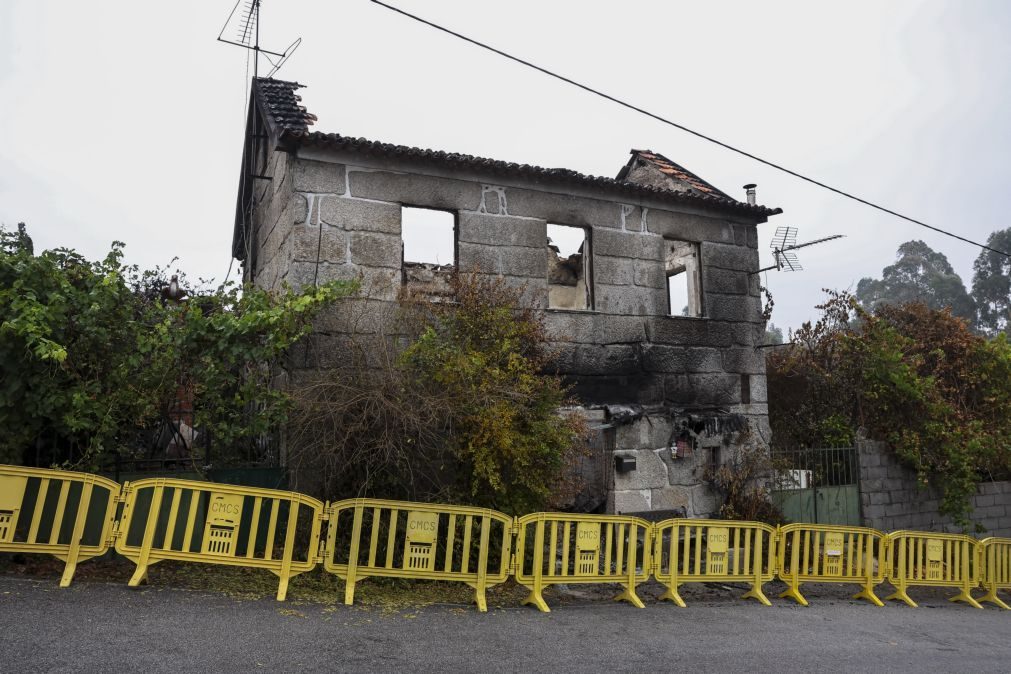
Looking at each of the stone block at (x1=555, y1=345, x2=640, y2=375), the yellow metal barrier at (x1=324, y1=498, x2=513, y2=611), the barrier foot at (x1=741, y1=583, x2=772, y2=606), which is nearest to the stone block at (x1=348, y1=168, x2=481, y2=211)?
the stone block at (x1=555, y1=345, x2=640, y2=375)

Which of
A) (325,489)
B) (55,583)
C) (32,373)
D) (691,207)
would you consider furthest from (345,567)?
(691,207)

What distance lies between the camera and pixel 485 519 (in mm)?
7090

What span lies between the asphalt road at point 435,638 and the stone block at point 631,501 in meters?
3.19

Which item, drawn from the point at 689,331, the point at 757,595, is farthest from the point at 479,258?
the point at 757,595

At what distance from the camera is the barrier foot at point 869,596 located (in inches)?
347

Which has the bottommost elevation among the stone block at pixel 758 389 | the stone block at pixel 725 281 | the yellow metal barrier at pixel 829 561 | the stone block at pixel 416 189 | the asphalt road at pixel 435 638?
the asphalt road at pixel 435 638

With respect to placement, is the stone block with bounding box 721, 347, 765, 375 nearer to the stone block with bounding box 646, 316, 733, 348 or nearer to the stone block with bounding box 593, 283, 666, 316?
the stone block with bounding box 646, 316, 733, 348

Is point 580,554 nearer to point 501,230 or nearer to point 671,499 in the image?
point 671,499

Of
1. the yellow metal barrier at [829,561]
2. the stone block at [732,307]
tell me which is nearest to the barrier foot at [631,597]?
the yellow metal barrier at [829,561]

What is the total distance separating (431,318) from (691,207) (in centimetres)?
513

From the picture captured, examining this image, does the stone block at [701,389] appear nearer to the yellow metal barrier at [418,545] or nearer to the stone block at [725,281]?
the stone block at [725,281]

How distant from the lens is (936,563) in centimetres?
939

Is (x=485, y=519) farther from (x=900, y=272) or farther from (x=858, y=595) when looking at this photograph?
(x=900, y=272)

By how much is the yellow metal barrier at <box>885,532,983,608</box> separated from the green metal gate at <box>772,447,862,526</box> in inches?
91.5
